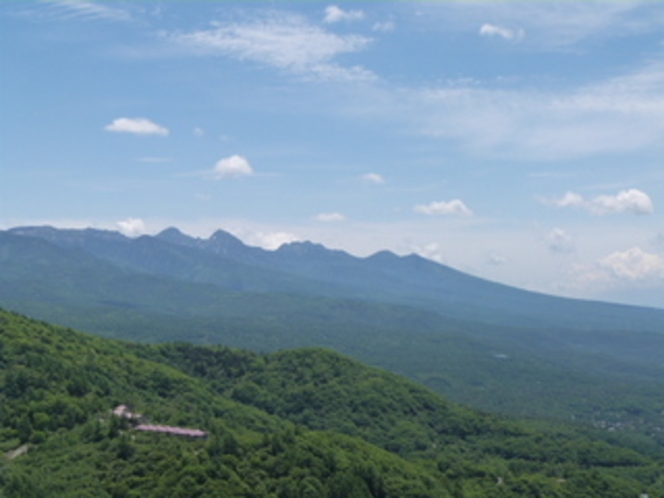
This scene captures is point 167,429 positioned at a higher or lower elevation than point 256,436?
higher

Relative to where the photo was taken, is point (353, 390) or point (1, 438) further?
point (353, 390)

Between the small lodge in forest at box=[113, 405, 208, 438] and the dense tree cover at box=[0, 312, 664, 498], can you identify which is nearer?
the dense tree cover at box=[0, 312, 664, 498]

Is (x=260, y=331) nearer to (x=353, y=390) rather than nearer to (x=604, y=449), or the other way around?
(x=353, y=390)

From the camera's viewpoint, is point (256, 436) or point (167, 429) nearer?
point (167, 429)

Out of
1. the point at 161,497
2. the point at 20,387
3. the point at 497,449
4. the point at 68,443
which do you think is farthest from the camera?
the point at 497,449

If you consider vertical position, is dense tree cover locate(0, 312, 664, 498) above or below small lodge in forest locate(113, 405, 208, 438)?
below

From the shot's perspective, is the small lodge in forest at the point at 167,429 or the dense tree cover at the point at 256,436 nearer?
the dense tree cover at the point at 256,436

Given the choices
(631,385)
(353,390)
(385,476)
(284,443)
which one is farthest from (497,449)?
(631,385)

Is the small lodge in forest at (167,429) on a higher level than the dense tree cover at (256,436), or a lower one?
higher
